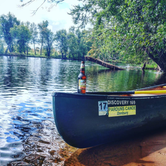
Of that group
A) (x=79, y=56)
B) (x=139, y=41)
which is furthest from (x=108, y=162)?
(x=79, y=56)

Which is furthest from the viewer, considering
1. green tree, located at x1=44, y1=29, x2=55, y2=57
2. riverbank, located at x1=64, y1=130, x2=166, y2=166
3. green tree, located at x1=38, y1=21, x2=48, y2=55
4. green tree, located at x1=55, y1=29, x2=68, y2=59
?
green tree, located at x1=44, y1=29, x2=55, y2=57

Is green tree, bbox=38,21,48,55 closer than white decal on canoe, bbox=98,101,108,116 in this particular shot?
No

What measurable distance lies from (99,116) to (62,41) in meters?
97.6

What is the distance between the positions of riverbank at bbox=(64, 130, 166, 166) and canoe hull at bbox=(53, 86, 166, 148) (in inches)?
7.4

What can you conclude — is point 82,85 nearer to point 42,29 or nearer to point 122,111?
point 122,111

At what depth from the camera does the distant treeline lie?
8119 cm

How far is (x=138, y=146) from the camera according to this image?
3648mm

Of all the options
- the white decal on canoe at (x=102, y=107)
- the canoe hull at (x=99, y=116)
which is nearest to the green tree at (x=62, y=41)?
the canoe hull at (x=99, y=116)

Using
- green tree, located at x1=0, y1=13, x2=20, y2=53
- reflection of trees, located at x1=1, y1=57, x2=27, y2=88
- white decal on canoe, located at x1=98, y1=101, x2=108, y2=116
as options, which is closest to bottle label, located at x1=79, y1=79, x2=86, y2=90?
white decal on canoe, located at x1=98, y1=101, x2=108, y2=116

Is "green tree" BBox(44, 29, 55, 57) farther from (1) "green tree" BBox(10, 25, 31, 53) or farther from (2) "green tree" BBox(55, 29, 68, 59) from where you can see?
(1) "green tree" BBox(10, 25, 31, 53)

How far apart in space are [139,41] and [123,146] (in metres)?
8.46

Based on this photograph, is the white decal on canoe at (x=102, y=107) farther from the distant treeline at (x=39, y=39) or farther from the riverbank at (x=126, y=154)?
the distant treeline at (x=39, y=39)

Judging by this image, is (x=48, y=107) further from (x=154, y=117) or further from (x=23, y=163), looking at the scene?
(x=154, y=117)

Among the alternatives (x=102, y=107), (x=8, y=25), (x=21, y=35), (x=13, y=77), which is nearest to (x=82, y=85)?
(x=102, y=107)
